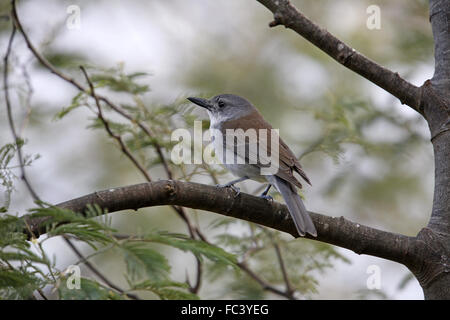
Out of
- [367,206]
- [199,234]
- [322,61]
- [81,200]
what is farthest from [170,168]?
[322,61]

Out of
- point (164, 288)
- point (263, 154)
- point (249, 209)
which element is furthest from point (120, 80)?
point (164, 288)

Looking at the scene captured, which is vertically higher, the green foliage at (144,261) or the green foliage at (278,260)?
the green foliage at (278,260)

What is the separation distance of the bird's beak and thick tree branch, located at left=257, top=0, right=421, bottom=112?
183cm

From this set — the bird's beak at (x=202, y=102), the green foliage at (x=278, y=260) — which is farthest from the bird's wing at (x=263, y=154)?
the green foliage at (x=278, y=260)

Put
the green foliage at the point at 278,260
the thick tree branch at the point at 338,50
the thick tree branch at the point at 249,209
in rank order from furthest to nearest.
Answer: the green foliage at the point at 278,260 < the thick tree branch at the point at 338,50 < the thick tree branch at the point at 249,209

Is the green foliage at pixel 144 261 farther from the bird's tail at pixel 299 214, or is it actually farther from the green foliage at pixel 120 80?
the green foliage at pixel 120 80

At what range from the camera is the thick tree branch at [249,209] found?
2688 millimetres

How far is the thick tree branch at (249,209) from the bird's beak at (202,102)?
1981mm

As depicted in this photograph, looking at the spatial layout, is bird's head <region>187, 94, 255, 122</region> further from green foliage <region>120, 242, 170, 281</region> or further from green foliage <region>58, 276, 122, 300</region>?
green foliage <region>58, 276, 122, 300</region>

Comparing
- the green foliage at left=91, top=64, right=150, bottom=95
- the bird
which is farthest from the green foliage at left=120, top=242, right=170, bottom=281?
the green foliage at left=91, top=64, right=150, bottom=95

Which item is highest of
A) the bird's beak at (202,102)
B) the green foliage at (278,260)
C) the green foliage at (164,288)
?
the bird's beak at (202,102)

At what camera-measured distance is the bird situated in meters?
4.04

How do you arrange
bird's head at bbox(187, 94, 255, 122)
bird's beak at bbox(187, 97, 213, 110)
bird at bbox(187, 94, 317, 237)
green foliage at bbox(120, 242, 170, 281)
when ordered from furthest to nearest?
1. bird's head at bbox(187, 94, 255, 122)
2. bird's beak at bbox(187, 97, 213, 110)
3. bird at bbox(187, 94, 317, 237)
4. green foliage at bbox(120, 242, 170, 281)
